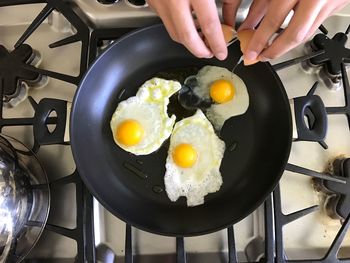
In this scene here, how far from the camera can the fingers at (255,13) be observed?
86cm

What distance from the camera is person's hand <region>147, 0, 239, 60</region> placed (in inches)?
29.6

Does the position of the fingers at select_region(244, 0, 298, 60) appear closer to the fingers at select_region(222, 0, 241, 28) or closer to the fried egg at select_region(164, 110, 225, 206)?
the fingers at select_region(222, 0, 241, 28)

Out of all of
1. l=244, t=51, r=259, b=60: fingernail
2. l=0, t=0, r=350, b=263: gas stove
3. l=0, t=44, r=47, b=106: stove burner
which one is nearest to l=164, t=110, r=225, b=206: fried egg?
l=0, t=0, r=350, b=263: gas stove

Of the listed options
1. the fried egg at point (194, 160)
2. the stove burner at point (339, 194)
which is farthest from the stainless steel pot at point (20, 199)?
the stove burner at point (339, 194)

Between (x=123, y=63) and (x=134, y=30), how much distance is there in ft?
0.31

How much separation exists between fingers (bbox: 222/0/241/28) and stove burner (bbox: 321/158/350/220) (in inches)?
15.5

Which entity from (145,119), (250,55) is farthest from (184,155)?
(250,55)

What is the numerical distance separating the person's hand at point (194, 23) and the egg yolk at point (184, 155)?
9.7 inches

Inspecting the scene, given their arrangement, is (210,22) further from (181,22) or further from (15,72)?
(15,72)

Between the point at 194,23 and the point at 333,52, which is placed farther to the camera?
the point at 333,52

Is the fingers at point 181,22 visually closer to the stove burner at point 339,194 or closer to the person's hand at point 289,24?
the person's hand at point 289,24

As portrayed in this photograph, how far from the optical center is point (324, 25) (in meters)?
1.03

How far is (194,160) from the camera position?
1029mm

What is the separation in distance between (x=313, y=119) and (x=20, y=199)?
0.65 metres
